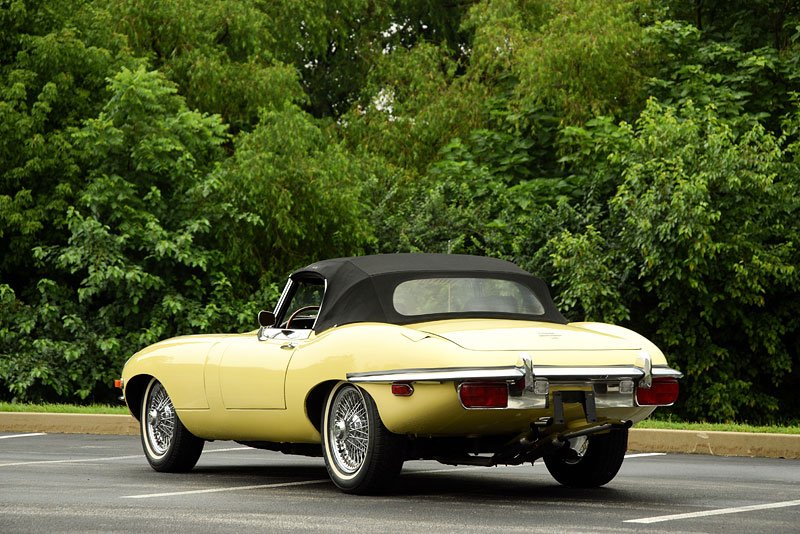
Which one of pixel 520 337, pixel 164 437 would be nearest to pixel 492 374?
pixel 520 337

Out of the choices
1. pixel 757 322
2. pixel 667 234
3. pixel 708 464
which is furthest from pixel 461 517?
pixel 757 322

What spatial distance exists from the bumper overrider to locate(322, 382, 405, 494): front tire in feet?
0.83

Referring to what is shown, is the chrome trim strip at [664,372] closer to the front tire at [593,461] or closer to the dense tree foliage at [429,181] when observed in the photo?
the front tire at [593,461]

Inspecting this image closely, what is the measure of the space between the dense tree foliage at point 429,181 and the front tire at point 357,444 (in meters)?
12.3

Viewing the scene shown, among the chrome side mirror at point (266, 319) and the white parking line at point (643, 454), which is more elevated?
the chrome side mirror at point (266, 319)

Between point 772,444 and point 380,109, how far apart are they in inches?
730

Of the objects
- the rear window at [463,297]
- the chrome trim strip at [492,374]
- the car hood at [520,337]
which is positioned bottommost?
the chrome trim strip at [492,374]

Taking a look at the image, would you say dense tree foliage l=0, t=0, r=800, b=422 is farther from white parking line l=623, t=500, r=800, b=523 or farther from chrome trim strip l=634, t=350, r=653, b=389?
white parking line l=623, t=500, r=800, b=523

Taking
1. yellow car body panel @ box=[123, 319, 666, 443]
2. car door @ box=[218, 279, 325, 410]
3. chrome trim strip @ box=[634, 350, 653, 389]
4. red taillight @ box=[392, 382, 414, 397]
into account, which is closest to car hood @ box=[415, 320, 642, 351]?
yellow car body panel @ box=[123, 319, 666, 443]

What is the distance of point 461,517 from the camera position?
25.9 ft

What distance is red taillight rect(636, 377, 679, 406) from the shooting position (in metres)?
8.86

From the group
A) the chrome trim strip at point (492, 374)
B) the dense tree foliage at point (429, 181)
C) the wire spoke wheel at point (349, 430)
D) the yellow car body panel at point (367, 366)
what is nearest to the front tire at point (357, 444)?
the wire spoke wheel at point (349, 430)

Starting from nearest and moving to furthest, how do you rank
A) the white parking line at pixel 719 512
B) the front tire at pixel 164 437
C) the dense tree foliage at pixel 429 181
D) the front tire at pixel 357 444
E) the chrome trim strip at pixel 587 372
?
1. the white parking line at pixel 719 512
2. the chrome trim strip at pixel 587 372
3. the front tire at pixel 357 444
4. the front tire at pixel 164 437
5. the dense tree foliage at pixel 429 181

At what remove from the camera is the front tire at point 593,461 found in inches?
379
